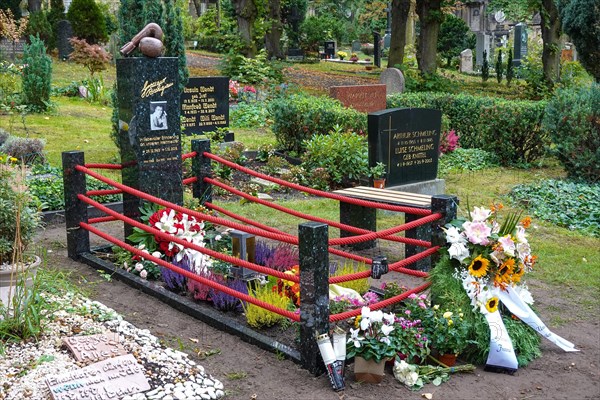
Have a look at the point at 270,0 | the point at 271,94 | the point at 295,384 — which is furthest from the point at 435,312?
the point at 270,0

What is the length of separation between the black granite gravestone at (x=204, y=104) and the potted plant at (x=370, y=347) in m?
10.1

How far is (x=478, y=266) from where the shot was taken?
5.62 m

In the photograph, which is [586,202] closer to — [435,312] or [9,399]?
[435,312]

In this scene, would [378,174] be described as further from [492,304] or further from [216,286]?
[492,304]

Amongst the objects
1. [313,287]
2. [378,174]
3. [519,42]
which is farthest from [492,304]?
[519,42]

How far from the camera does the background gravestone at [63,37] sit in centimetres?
2791

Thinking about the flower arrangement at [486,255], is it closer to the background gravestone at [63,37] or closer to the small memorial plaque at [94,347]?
the small memorial plaque at [94,347]

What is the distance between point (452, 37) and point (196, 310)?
36.6 meters

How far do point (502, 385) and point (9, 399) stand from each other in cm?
310

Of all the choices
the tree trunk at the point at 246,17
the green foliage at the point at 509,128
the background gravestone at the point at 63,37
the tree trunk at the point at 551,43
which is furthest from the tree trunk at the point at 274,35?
the green foliage at the point at 509,128

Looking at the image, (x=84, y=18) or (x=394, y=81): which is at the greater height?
(x=84, y=18)

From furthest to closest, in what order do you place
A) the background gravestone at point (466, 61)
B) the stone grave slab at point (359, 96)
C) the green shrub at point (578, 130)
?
1. the background gravestone at point (466, 61)
2. the stone grave slab at point (359, 96)
3. the green shrub at point (578, 130)

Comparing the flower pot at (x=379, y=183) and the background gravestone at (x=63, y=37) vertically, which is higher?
the background gravestone at (x=63, y=37)

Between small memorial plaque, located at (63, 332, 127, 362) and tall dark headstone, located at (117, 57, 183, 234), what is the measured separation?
2598 millimetres
